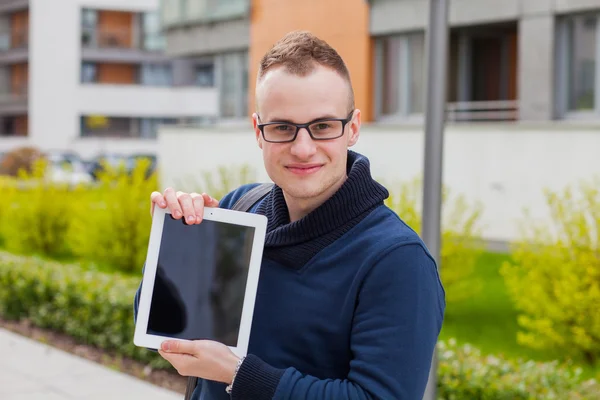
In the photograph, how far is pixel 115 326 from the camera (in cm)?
835

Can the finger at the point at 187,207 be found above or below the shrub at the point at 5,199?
above

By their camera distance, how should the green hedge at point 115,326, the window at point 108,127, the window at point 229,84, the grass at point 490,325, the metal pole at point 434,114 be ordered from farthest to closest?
the window at point 108,127
the window at point 229,84
the grass at point 490,325
the green hedge at point 115,326
the metal pole at point 434,114

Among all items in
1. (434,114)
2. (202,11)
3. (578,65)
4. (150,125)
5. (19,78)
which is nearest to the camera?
(434,114)

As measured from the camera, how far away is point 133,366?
7.98 metres

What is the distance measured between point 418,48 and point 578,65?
11.4 ft

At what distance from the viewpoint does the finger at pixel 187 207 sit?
2.09m

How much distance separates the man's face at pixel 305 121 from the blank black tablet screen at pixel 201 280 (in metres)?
0.16

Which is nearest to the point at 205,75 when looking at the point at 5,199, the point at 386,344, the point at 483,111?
the point at 483,111

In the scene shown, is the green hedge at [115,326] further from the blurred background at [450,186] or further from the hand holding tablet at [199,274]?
the hand holding tablet at [199,274]

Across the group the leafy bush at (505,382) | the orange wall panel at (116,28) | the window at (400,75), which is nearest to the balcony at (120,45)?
the orange wall panel at (116,28)

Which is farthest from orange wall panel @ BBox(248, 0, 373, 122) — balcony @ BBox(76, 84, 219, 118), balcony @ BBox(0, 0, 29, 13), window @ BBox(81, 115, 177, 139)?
balcony @ BBox(0, 0, 29, 13)

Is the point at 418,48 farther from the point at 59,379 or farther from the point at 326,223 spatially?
the point at 326,223

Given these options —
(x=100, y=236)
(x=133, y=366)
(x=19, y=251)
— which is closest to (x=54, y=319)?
(x=133, y=366)

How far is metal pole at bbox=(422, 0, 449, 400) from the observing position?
4.41 metres
